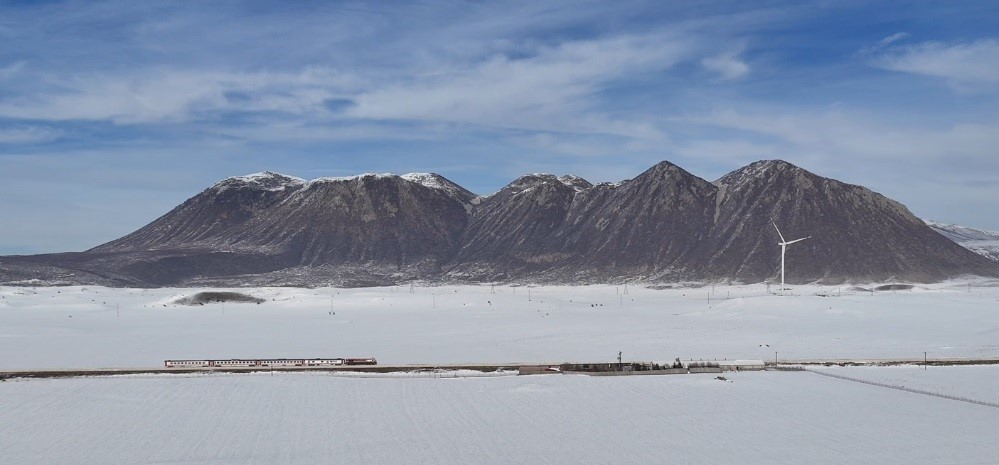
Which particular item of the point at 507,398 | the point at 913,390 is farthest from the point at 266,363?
the point at 913,390

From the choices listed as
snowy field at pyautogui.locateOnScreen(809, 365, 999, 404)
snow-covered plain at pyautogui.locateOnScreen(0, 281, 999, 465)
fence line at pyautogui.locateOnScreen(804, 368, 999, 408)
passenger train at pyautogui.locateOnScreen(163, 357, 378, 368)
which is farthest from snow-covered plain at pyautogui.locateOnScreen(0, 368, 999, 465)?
passenger train at pyautogui.locateOnScreen(163, 357, 378, 368)

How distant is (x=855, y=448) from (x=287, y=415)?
109 feet

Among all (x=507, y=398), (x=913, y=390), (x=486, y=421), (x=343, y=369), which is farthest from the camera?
(x=343, y=369)

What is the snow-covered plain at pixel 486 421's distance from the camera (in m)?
43.1

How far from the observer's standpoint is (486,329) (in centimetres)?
10600

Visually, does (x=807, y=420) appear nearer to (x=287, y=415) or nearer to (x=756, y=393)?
(x=756, y=393)

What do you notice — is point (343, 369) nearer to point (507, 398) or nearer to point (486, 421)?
point (507, 398)

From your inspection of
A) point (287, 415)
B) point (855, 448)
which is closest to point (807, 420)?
point (855, 448)

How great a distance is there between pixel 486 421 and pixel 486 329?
181 ft

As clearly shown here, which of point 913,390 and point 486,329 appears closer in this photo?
point 913,390

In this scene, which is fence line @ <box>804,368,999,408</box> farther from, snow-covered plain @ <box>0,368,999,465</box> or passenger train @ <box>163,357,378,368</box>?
passenger train @ <box>163,357,378,368</box>

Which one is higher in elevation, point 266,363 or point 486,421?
point 266,363

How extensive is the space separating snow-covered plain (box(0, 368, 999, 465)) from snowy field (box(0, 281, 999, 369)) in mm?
13665

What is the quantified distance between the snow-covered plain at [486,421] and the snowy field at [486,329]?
13665 millimetres
